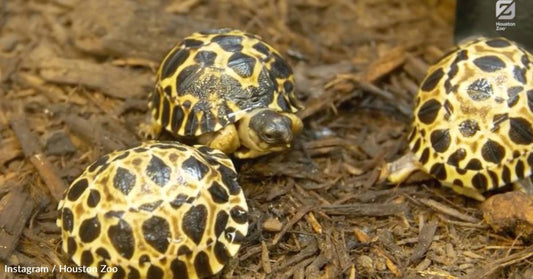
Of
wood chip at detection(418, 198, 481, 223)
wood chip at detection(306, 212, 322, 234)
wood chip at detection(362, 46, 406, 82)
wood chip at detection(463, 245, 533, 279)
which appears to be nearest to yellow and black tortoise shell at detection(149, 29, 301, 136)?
wood chip at detection(306, 212, 322, 234)

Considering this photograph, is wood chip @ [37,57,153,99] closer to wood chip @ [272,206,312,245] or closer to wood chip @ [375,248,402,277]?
wood chip @ [272,206,312,245]

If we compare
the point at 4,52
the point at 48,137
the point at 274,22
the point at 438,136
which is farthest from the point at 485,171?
the point at 4,52

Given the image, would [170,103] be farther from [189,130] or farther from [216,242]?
[216,242]

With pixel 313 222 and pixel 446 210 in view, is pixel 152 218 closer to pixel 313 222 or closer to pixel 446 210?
pixel 313 222

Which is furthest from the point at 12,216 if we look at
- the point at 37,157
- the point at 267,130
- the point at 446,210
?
the point at 446,210

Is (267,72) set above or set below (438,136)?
above

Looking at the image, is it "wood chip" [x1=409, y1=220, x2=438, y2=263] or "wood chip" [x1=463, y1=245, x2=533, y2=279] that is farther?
"wood chip" [x1=409, y1=220, x2=438, y2=263]
